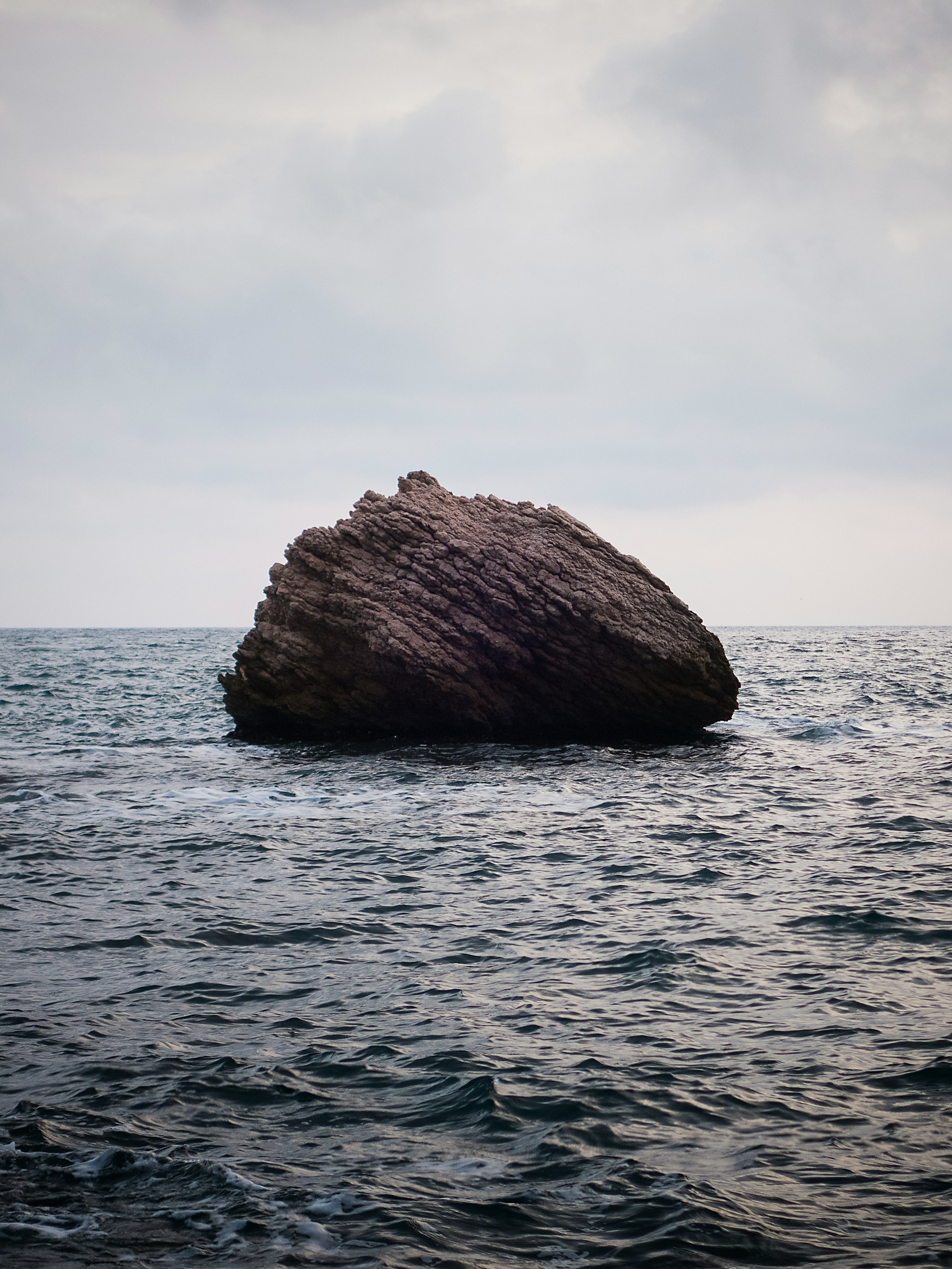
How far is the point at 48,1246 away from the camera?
516 centimetres

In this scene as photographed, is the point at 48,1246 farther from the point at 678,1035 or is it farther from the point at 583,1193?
the point at 678,1035

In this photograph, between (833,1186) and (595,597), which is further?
(595,597)

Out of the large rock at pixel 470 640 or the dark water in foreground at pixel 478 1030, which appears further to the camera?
the large rock at pixel 470 640

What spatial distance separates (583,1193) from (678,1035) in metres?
2.44

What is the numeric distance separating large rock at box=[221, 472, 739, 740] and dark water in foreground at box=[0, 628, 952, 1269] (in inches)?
248

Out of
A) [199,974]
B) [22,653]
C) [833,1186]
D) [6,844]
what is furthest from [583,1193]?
[22,653]

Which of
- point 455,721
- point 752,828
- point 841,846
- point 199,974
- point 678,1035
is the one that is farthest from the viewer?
point 455,721

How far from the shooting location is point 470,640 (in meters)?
24.6

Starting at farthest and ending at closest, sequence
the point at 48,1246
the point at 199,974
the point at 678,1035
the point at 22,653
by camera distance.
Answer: the point at 22,653, the point at 199,974, the point at 678,1035, the point at 48,1246

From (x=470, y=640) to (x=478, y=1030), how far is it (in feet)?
55.2

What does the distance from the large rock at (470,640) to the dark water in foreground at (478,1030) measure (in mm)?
6296

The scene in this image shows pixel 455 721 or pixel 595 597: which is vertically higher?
pixel 595 597

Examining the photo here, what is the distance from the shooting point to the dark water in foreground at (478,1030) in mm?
5488

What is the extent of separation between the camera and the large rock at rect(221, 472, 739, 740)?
24078 millimetres
